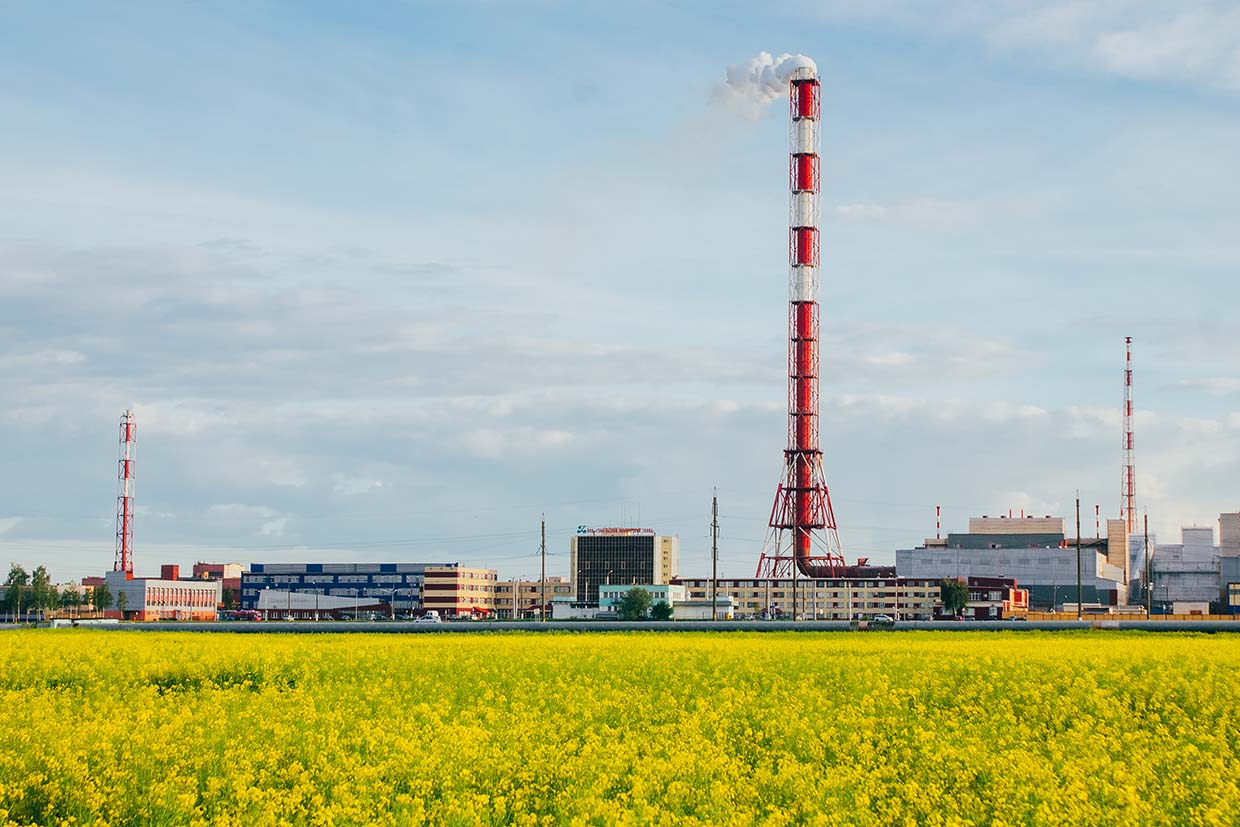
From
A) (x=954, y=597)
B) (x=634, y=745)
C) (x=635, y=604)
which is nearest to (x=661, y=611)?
(x=635, y=604)

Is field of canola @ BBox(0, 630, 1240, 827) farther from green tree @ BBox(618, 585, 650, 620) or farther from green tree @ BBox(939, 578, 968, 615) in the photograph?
green tree @ BBox(939, 578, 968, 615)

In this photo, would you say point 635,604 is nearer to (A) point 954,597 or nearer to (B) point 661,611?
(B) point 661,611

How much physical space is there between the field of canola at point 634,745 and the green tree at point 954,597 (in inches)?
6257

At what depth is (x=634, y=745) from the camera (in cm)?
2177

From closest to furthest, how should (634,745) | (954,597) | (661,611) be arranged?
(634,745) → (661,611) → (954,597)

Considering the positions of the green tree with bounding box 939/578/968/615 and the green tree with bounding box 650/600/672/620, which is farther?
the green tree with bounding box 939/578/968/615

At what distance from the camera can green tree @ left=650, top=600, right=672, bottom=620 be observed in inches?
7028

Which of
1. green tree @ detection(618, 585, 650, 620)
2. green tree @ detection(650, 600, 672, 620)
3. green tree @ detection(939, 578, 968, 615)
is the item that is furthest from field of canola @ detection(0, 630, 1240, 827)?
green tree @ detection(939, 578, 968, 615)

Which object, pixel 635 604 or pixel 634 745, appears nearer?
pixel 634 745

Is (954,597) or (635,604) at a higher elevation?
(954,597)

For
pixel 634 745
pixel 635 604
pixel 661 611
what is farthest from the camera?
pixel 635 604

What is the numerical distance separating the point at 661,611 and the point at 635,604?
7.66 m

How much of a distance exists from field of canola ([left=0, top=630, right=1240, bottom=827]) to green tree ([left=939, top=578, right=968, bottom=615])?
521ft

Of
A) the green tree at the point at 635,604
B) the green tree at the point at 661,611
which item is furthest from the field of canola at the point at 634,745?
the green tree at the point at 635,604
